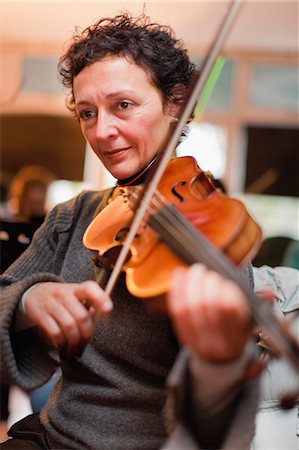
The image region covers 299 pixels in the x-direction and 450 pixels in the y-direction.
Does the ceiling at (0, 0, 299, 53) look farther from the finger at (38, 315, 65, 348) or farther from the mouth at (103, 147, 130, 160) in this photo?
the finger at (38, 315, 65, 348)

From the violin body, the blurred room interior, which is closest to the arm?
the violin body

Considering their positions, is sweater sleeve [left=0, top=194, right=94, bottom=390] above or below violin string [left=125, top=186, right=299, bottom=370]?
below

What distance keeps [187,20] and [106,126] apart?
5.38ft

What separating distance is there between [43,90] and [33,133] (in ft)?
A: 1.34

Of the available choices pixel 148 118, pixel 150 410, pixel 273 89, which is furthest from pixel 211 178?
pixel 273 89

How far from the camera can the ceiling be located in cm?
145

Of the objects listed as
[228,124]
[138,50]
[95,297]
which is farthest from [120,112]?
[228,124]

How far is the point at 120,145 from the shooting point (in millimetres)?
979

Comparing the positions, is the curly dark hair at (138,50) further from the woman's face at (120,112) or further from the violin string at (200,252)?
the violin string at (200,252)

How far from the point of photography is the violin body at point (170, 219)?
0.75 meters

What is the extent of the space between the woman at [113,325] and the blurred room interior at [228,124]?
2939 mm

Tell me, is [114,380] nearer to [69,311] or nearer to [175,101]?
[69,311]

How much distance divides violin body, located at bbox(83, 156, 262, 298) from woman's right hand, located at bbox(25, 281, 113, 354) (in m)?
0.05

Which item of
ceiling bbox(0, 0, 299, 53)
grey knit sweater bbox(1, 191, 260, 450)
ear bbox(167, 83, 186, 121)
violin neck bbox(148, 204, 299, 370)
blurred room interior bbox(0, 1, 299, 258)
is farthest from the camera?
blurred room interior bbox(0, 1, 299, 258)
